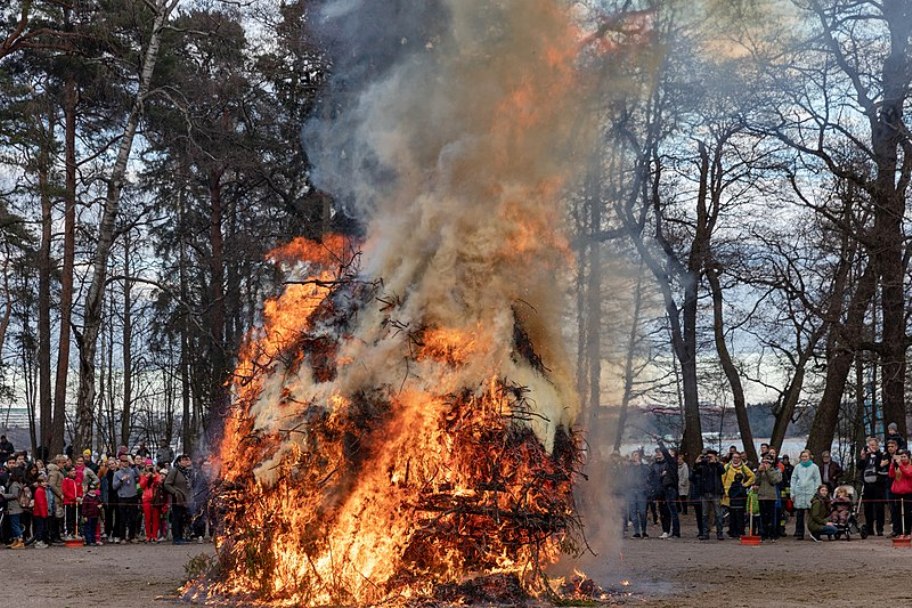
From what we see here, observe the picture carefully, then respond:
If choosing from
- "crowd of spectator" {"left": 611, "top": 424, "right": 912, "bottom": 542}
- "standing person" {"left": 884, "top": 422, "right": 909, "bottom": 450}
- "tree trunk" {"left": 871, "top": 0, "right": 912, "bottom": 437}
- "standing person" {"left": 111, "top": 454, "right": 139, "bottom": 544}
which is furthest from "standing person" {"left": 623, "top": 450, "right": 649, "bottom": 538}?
"standing person" {"left": 111, "top": 454, "right": 139, "bottom": 544}

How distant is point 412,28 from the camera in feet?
42.5

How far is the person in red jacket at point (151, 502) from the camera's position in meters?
20.4

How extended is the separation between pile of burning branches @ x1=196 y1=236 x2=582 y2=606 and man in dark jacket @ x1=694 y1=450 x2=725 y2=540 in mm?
9058

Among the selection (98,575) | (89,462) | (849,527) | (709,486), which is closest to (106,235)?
(89,462)

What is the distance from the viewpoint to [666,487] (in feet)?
68.3

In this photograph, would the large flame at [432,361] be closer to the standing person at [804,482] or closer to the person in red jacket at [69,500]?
the person in red jacket at [69,500]

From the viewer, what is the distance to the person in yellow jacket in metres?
19.8

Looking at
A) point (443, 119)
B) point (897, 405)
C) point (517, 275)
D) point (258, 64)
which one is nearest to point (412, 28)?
point (443, 119)

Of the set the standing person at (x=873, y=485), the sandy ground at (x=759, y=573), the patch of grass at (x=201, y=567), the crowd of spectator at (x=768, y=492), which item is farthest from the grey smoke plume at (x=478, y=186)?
the standing person at (x=873, y=485)

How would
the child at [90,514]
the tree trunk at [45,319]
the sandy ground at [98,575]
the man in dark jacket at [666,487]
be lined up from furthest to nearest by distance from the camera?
the tree trunk at [45,319], the man in dark jacket at [666,487], the child at [90,514], the sandy ground at [98,575]

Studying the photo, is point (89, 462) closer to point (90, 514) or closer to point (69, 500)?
point (69, 500)

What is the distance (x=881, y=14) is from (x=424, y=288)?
1363 centimetres

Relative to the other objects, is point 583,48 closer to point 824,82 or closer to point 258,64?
point 824,82

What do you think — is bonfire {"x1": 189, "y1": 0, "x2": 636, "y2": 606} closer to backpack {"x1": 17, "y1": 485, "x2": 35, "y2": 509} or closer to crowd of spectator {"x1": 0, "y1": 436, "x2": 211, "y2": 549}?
crowd of spectator {"x1": 0, "y1": 436, "x2": 211, "y2": 549}
